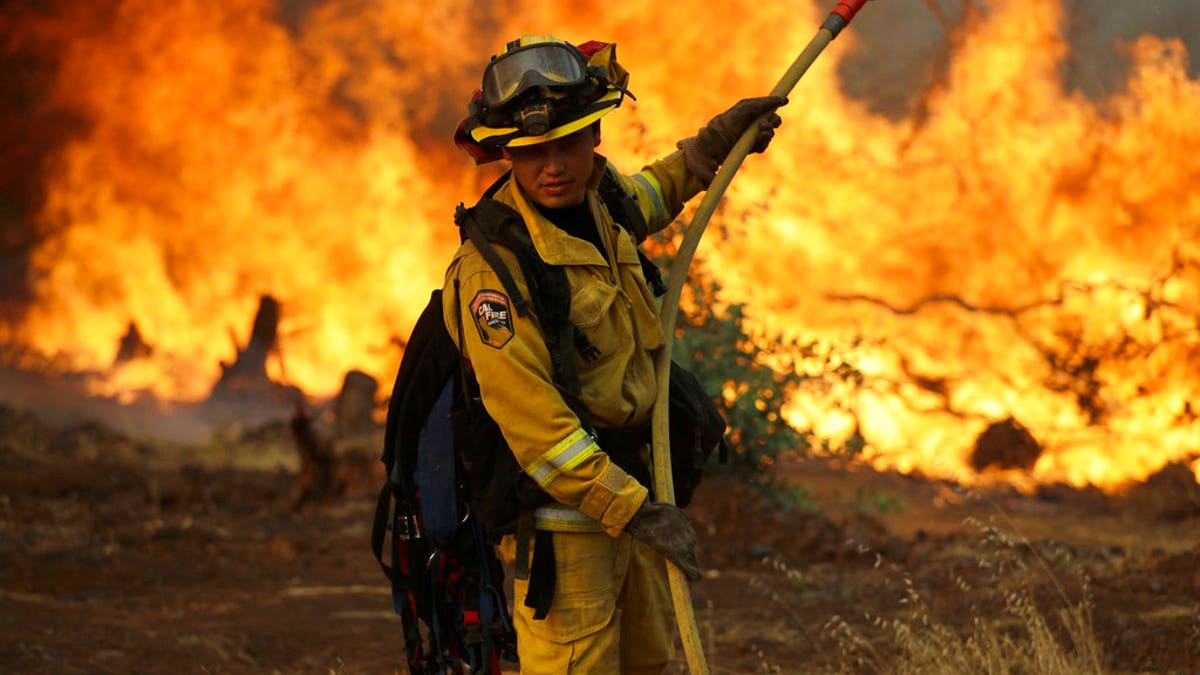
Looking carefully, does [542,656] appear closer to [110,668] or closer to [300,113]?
[110,668]

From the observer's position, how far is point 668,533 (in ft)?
10.6

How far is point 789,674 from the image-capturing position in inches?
225

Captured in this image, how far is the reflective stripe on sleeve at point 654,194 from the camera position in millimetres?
3943

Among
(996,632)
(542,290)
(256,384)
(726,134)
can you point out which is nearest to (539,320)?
(542,290)

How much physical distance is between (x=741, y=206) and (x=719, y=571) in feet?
9.16

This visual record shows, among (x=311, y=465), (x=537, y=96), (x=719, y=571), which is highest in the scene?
(x=537, y=96)

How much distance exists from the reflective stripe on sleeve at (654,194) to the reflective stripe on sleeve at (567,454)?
3.01 feet

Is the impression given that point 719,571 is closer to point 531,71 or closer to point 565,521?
point 565,521

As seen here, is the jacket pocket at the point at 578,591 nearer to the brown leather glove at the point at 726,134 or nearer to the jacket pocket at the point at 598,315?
the jacket pocket at the point at 598,315

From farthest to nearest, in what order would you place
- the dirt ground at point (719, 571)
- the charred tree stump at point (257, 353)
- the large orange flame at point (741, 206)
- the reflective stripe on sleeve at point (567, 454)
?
1. the charred tree stump at point (257, 353)
2. the large orange flame at point (741, 206)
3. the dirt ground at point (719, 571)
4. the reflective stripe on sleeve at point (567, 454)

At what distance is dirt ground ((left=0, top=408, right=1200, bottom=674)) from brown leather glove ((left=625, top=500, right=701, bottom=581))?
67.1 inches

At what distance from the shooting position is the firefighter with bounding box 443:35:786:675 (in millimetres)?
3236

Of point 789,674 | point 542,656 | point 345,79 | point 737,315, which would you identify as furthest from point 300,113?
point 542,656

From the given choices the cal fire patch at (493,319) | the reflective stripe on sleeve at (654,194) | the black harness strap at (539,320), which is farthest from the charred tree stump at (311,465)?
the cal fire patch at (493,319)
